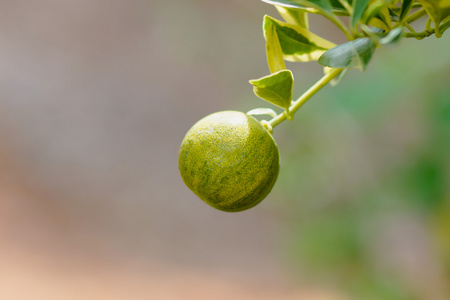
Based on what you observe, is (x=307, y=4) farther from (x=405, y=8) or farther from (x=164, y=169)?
(x=164, y=169)

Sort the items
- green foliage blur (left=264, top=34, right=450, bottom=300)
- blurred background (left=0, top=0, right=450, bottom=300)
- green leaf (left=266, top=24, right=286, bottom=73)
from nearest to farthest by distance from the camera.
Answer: green leaf (left=266, top=24, right=286, bottom=73)
green foliage blur (left=264, top=34, right=450, bottom=300)
blurred background (left=0, top=0, right=450, bottom=300)

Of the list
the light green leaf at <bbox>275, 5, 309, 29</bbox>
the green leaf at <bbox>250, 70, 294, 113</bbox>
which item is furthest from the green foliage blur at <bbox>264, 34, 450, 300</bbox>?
the green leaf at <bbox>250, 70, 294, 113</bbox>

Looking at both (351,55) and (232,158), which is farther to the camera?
(232,158)

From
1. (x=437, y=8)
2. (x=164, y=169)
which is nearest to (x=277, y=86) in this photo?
(x=437, y=8)

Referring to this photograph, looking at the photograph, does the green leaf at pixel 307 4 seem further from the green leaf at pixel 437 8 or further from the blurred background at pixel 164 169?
the blurred background at pixel 164 169

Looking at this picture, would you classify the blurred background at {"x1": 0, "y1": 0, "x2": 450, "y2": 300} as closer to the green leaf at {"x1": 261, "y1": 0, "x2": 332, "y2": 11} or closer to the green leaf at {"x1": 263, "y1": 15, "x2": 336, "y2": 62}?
the green leaf at {"x1": 263, "y1": 15, "x2": 336, "y2": 62}

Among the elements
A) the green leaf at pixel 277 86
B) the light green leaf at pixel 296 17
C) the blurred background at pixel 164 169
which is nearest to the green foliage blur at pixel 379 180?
the blurred background at pixel 164 169

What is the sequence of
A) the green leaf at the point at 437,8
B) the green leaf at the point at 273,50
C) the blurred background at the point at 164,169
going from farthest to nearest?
the blurred background at the point at 164,169, the green leaf at the point at 273,50, the green leaf at the point at 437,8
